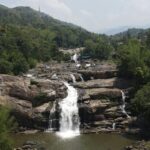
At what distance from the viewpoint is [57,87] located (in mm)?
69562

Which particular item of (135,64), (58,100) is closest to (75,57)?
(135,64)

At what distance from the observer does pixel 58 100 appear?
6819cm

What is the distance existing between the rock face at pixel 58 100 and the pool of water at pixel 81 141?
268 cm

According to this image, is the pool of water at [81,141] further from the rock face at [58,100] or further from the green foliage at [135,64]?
the green foliage at [135,64]

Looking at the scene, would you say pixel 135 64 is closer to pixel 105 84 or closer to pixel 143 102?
pixel 105 84

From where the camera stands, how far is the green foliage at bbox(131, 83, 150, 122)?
201 feet

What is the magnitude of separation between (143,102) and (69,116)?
38.5 ft

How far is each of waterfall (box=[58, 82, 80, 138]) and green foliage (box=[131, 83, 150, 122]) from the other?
8.92 metres

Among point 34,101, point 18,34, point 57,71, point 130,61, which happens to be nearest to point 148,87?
point 130,61

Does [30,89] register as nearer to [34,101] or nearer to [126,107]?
[34,101]

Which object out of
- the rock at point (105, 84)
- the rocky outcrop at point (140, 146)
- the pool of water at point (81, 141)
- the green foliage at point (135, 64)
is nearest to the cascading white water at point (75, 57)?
the green foliage at point (135, 64)

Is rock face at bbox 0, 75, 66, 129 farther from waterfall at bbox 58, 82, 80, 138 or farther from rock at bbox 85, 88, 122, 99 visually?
rock at bbox 85, 88, 122, 99

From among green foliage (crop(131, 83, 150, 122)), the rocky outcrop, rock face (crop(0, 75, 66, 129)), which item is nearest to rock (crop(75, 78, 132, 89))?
rock face (crop(0, 75, 66, 129))

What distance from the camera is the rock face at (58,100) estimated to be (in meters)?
64.6
